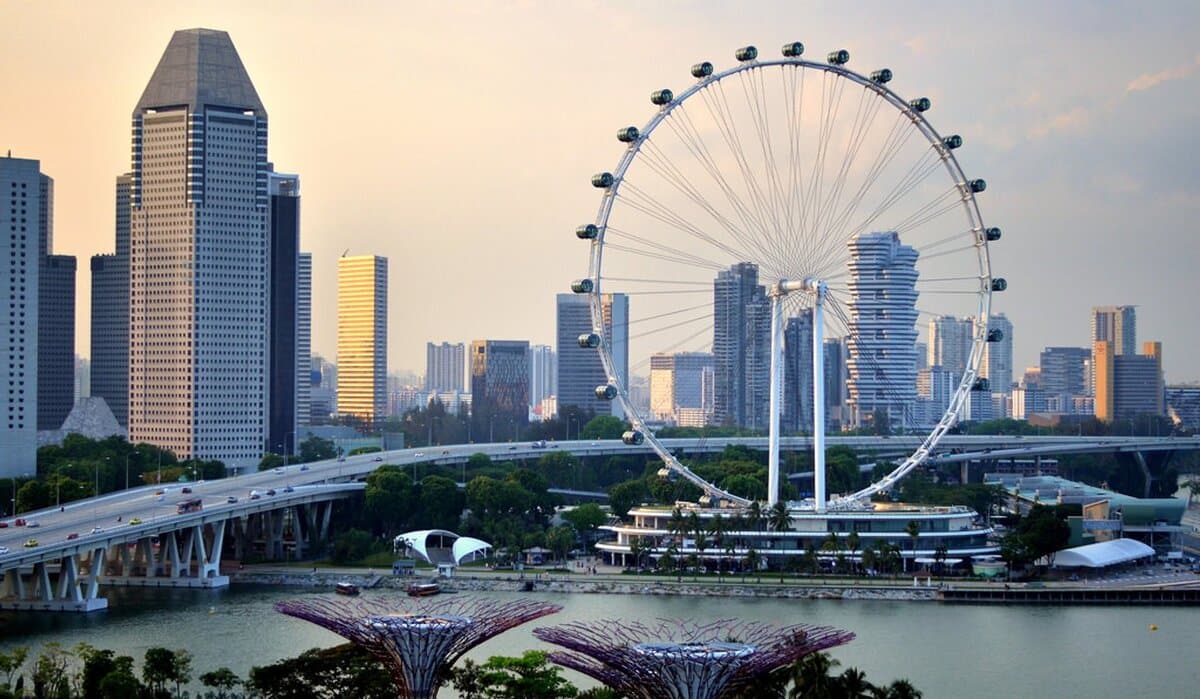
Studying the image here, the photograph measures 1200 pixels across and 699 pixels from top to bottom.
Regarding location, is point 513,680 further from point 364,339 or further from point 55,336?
point 364,339

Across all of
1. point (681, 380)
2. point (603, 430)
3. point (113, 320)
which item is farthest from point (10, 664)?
point (681, 380)

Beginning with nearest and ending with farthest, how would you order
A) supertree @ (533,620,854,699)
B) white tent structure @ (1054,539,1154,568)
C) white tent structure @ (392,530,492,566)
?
supertree @ (533,620,854,699) < white tent structure @ (1054,539,1154,568) < white tent structure @ (392,530,492,566)

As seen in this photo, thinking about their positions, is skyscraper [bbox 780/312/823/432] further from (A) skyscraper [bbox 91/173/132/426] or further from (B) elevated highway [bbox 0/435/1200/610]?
(B) elevated highway [bbox 0/435/1200/610]

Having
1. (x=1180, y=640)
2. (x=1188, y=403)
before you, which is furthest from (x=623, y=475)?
(x=1188, y=403)

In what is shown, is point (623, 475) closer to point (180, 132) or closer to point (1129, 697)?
point (180, 132)

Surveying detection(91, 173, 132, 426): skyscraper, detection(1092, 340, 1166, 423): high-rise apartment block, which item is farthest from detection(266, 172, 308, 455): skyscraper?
detection(1092, 340, 1166, 423): high-rise apartment block

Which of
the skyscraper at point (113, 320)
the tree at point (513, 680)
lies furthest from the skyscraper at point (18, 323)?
the tree at point (513, 680)
